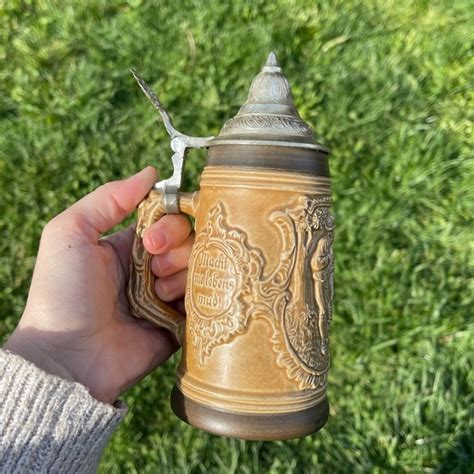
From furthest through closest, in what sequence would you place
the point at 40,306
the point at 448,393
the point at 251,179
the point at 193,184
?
the point at 193,184 → the point at 448,393 → the point at 40,306 → the point at 251,179

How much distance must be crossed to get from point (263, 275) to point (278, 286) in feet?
0.18

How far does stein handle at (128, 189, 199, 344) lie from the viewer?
2.09 metres

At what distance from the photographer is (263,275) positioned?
1.78m

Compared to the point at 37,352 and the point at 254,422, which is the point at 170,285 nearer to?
the point at 37,352

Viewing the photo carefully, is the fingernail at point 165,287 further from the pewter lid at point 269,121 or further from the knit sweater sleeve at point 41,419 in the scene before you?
the pewter lid at point 269,121

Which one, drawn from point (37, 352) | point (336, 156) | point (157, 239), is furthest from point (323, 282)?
point (336, 156)

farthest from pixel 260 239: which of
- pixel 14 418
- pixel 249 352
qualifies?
pixel 14 418

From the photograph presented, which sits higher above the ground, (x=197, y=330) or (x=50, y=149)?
(x=50, y=149)

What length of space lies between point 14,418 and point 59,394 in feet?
0.45

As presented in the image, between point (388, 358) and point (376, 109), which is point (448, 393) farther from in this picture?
point (376, 109)

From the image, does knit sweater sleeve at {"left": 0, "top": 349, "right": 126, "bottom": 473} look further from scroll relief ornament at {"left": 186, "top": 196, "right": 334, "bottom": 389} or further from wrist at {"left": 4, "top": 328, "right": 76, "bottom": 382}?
scroll relief ornament at {"left": 186, "top": 196, "right": 334, "bottom": 389}

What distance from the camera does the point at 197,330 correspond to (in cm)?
188

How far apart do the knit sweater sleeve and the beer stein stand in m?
0.33

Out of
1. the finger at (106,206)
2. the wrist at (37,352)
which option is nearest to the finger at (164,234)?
the finger at (106,206)
